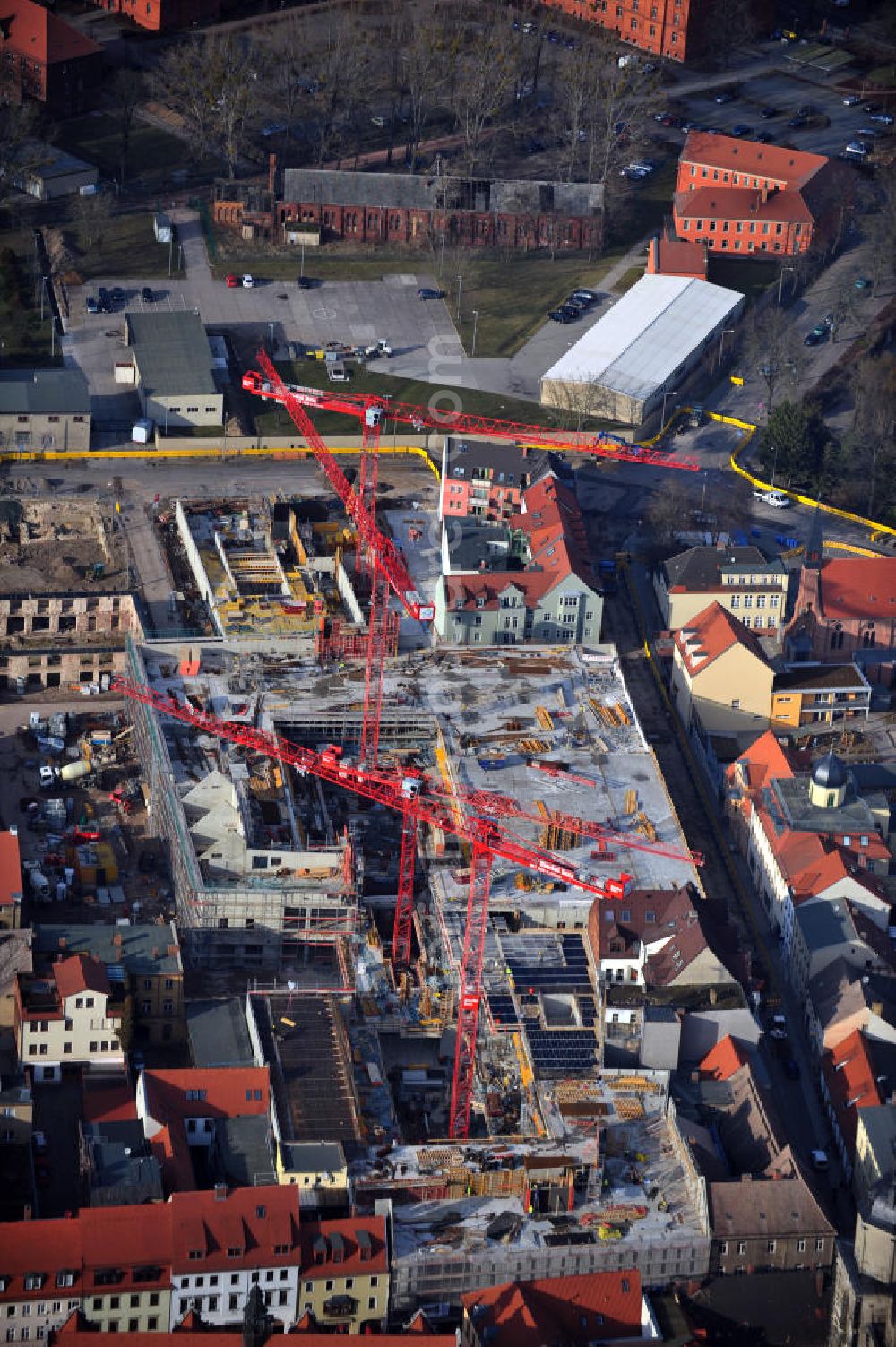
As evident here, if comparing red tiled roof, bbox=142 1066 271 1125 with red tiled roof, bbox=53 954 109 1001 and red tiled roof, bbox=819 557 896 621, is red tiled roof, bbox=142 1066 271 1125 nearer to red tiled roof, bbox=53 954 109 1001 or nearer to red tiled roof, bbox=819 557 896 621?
red tiled roof, bbox=53 954 109 1001

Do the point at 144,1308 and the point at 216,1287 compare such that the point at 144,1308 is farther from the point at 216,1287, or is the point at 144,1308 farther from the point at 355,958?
the point at 355,958

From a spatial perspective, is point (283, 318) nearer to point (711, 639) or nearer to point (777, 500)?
point (777, 500)

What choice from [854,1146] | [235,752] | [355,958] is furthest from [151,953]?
[854,1146]

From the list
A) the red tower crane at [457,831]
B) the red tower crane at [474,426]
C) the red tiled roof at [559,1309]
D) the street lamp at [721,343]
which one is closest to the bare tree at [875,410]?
the street lamp at [721,343]

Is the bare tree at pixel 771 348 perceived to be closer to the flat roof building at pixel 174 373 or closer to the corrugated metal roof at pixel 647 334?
the corrugated metal roof at pixel 647 334

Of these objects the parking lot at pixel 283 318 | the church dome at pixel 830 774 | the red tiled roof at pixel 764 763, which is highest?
the parking lot at pixel 283 318

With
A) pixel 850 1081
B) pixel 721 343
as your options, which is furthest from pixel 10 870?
pixel 721 343
